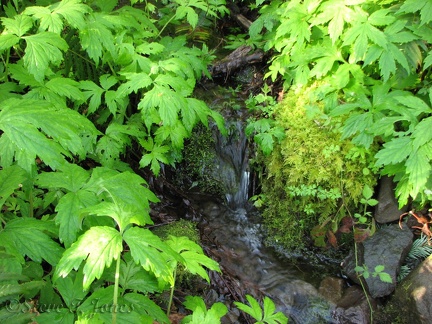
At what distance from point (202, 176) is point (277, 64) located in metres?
1.66

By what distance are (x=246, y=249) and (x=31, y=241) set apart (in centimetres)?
264

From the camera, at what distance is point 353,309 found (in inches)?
135

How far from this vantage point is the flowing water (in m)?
3.55

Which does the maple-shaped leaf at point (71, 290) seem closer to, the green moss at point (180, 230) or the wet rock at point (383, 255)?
the green moss at point (180, 230)

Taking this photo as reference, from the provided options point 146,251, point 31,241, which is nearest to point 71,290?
point 31,241

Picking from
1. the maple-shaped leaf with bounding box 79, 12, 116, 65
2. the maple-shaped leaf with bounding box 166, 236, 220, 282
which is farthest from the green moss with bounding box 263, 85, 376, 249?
the maple-shaped leaf with bounding box 79, 12, 116, 65

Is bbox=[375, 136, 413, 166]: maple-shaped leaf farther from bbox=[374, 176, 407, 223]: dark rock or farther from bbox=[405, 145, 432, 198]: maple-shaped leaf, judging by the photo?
bbox=[374, 176, 407, 223]: dark rock

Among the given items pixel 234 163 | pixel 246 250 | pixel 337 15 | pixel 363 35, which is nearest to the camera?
pixel 363 35

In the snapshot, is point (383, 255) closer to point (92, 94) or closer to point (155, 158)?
A: point (155, 158)

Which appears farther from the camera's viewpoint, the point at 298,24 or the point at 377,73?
the point at 298,24

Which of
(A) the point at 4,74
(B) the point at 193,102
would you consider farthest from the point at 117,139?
(A) the point at 4,74

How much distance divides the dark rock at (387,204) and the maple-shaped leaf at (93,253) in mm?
2991

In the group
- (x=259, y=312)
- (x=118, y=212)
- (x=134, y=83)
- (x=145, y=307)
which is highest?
(x=134, y=83)

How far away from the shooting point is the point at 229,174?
181 inches
